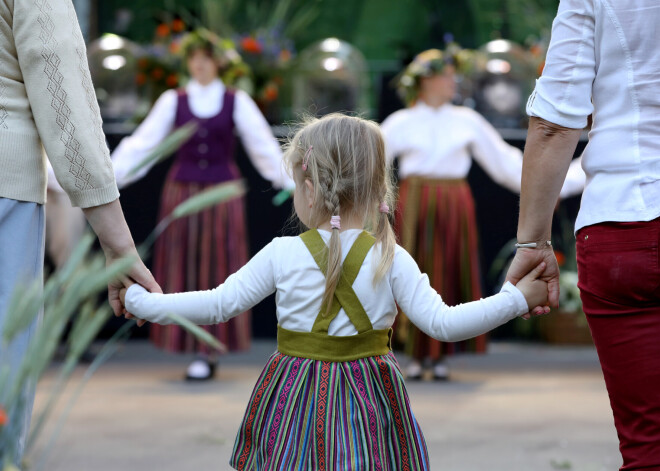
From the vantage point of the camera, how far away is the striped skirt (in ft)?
6.93

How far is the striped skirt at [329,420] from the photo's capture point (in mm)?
2113

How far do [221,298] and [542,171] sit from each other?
0.70 metres

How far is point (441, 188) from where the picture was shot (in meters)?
5.54

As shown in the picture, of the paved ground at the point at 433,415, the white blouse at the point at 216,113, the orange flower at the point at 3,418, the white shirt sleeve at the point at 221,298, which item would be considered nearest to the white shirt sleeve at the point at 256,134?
the white blouse at the point at 216,113

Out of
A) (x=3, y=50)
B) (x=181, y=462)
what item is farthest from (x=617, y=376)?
(x=181, y=462)

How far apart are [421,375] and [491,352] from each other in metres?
1.08

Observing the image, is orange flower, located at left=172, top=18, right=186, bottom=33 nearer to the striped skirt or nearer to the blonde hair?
the blonde hair

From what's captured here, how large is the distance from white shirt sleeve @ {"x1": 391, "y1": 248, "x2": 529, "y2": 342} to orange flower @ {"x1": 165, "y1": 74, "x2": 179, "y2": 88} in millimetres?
4886

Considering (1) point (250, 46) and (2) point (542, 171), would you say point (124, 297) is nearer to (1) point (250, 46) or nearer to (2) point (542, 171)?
(2) point (542, 171)

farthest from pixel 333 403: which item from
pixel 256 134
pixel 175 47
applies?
pixel 175 47

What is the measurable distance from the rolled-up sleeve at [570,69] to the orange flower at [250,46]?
16.6ft

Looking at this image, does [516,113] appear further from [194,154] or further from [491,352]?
[194,154]

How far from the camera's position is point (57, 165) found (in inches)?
83.4

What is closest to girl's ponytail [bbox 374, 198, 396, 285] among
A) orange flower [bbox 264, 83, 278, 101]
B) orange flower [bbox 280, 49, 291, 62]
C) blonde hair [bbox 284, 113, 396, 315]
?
blonde hair [bbox 284, 113, 396, 315]
